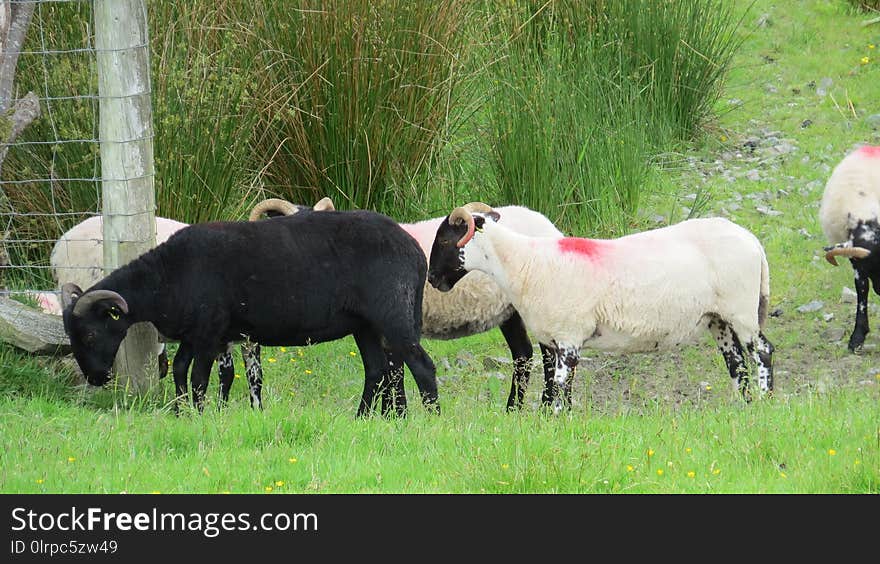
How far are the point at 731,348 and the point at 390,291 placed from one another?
6.85ft

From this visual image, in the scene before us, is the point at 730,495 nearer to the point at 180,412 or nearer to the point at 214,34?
the point at 180,412

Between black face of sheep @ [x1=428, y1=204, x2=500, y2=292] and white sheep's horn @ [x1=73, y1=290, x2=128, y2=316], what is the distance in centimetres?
186

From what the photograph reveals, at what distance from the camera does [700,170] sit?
40.9 feet

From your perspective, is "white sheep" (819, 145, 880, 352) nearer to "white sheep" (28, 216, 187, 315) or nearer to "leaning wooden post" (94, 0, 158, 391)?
"white sheep" (28, 216, 187, 315)

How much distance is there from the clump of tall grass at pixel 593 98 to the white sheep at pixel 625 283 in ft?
8.01

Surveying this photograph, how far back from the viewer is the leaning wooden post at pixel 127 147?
23.0 feet

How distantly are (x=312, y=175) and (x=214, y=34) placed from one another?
51.9 inches

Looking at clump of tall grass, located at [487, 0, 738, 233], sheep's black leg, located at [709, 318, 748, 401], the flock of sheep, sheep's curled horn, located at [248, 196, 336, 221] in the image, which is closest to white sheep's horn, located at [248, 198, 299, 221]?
sheep's curled horn, located at [248, 196, 336, 221]

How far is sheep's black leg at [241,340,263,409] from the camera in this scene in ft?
25.7

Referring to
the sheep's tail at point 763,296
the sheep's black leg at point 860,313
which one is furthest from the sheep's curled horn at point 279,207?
the sheep's black leg at point 860,313

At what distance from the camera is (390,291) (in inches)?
288

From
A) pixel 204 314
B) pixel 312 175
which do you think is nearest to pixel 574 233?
pixel 312 175

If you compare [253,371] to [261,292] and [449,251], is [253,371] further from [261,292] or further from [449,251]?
[449,251]

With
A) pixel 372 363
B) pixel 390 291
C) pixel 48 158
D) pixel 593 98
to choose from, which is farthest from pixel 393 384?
pixel 593 98
